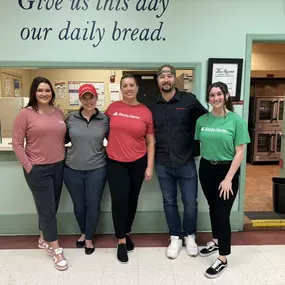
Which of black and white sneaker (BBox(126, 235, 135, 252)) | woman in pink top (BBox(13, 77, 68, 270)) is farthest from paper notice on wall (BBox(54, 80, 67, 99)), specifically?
black and white sneaker (BBox(126, 235, 135, 252))

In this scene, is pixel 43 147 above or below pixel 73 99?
below

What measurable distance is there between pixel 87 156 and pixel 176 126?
77 cm

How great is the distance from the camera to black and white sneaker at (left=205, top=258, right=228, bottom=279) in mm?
2025

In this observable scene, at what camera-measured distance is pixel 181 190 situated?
2.37 metres

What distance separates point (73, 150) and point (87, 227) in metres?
0.70

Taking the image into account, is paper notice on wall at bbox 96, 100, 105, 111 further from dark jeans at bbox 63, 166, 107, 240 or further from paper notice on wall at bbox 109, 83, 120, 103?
dark jeans at bbox 63, 166, 107, 240

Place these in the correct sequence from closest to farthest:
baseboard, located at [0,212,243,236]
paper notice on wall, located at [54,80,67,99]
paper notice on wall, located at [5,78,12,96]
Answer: baseboard, located at [0,212,243,236], paper notice on wall, located at [5,78,12,96], paper notice on wall, located at [54,80,67,99]

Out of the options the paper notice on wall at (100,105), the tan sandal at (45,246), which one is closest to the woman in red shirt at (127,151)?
the tan sandal at (45,246)

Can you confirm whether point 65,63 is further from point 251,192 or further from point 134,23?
point 251,192

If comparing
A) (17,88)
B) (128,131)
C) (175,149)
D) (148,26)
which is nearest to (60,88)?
(17,88)

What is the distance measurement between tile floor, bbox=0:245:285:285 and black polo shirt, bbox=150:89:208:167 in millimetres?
835

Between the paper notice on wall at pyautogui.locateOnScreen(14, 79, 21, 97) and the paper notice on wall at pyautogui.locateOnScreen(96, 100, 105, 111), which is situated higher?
the paper notice on wall at pyautogui.locateOnScreen(14, 79, 21, 97)

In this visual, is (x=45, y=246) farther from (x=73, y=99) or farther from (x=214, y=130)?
(x=73, y=99)

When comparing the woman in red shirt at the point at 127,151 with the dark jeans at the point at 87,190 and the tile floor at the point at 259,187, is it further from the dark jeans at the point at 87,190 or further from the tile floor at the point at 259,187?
the tile floor at the point at 259,187
